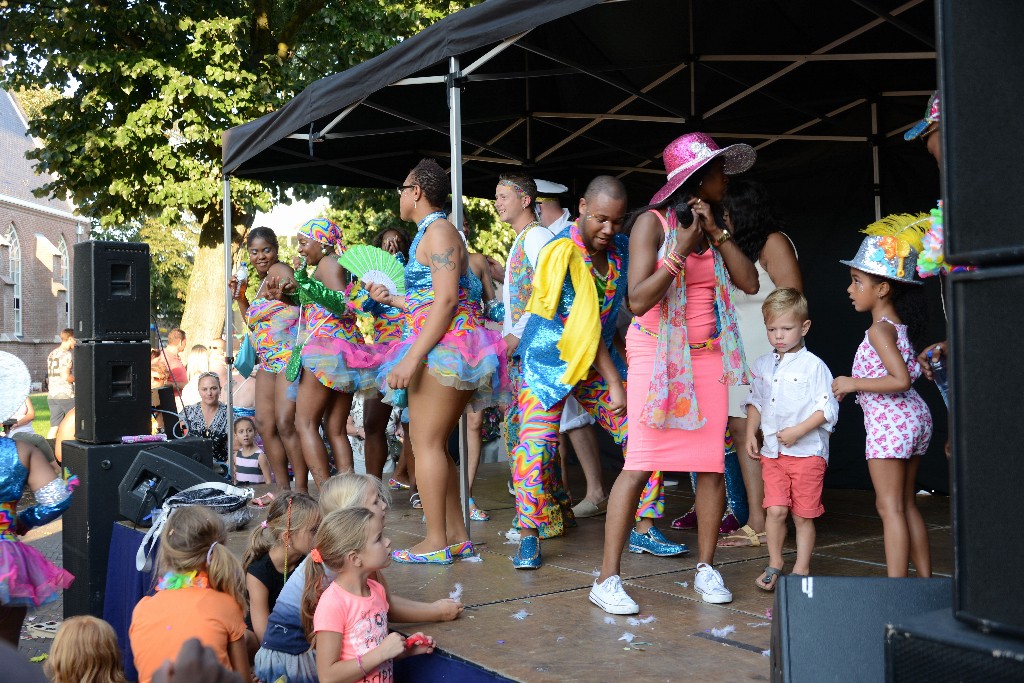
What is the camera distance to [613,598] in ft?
11.5

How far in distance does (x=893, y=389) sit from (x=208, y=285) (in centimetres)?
1360

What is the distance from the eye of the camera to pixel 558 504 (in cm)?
505

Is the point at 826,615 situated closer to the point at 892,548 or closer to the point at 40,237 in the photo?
the point at 892,548

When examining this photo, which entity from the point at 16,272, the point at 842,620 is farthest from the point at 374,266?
the point at 16,272

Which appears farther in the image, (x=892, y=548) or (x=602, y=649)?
(x=892, y=548)

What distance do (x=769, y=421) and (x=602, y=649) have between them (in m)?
1.28

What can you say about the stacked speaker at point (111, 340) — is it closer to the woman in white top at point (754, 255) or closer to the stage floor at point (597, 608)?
the stage floor at point (597, 608)

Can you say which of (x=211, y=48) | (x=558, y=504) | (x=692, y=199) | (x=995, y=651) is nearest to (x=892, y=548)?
(x=692, y=199)

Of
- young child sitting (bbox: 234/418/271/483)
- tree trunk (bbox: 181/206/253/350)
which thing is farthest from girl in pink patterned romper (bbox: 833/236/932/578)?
tree trunk (bbox: 181/206/253/350)

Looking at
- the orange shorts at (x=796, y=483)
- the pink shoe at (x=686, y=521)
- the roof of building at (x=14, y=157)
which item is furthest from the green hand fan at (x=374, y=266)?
the roof of building at (x=14, y=157)

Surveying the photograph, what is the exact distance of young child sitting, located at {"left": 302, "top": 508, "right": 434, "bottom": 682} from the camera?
3211mm

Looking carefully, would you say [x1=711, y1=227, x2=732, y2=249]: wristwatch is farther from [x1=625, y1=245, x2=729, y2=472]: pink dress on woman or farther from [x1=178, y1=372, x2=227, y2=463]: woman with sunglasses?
[x1=178, y1=372, x2=227, y2=463]: woman with sunglasses

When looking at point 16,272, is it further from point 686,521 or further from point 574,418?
point 686,521

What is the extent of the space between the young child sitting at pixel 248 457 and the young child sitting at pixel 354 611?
4703 millimetres
